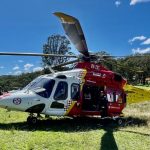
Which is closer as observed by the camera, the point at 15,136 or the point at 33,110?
the point at 15,136

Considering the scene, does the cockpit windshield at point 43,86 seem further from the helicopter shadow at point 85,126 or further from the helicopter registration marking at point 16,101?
the helicopter shadow at point 85,126

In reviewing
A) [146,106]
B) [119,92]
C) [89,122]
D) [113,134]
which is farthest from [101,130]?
[146,106]

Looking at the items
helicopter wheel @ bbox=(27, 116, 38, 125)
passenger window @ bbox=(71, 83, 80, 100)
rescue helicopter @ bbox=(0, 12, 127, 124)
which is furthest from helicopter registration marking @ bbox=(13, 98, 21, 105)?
passenger window @ bbox=(71, 83, 80, 100)

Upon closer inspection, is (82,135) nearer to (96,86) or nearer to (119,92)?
(96,86)

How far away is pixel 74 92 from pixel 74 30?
12.7 ft

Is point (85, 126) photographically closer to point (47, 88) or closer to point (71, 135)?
point (47, 88)

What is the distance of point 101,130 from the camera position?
16312mm

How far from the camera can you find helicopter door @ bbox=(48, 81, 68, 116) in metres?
16.9

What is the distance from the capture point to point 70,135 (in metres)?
14.1

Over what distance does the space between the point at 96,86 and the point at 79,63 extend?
182 centimetres

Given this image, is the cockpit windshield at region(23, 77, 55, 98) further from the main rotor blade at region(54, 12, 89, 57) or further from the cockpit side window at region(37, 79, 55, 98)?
the main rotor blade at region(54, 12, 89, 57)

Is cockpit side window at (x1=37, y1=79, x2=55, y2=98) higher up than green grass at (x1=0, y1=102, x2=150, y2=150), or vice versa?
cockpit side window at (x1=37, y1=79, x2=55, y2=98)

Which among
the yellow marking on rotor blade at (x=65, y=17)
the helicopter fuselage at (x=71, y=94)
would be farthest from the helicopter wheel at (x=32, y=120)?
the yellow marking on rotor blade at (x=65, y=17)

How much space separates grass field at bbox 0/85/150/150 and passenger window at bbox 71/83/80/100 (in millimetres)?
1343
